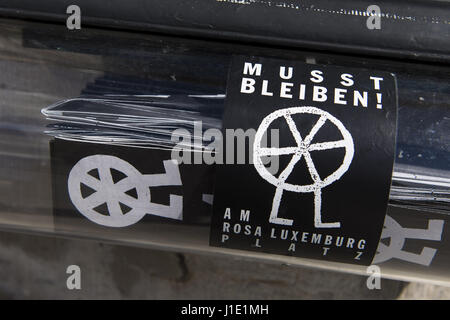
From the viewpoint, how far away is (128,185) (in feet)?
1.90

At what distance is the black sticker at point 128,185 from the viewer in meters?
0.57

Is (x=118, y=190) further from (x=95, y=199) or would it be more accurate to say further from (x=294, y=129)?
(x=294, y=129)

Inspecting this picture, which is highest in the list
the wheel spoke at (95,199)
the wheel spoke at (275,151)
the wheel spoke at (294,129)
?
the wheel spoke at (294,129)

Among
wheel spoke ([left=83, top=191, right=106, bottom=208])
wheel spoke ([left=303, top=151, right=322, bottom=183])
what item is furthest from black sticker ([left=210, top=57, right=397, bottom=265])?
wheel spoke ([left=83, top=191, right=106, bottom=208])


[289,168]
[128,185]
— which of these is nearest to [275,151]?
[289,168]

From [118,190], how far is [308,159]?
0.23 meters

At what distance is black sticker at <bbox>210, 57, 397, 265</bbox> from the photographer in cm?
53

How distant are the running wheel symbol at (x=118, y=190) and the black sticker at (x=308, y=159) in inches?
2.5

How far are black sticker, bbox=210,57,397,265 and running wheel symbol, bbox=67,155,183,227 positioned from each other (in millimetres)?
64

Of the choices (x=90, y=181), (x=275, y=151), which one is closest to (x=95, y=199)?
(x=90, y=181)

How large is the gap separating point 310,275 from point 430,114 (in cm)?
40

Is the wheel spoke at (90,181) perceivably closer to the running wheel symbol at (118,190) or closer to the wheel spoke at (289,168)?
the running wheel symbol at (118,190)

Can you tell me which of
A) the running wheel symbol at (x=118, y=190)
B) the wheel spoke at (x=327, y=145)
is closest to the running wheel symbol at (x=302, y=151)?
the wheel spoke at (x=327, y=145)

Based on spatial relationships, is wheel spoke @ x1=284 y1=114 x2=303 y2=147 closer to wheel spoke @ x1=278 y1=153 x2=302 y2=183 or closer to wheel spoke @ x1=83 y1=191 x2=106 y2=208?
wheel spoke @ x1=278 y1=153 x2=302 y2=183
